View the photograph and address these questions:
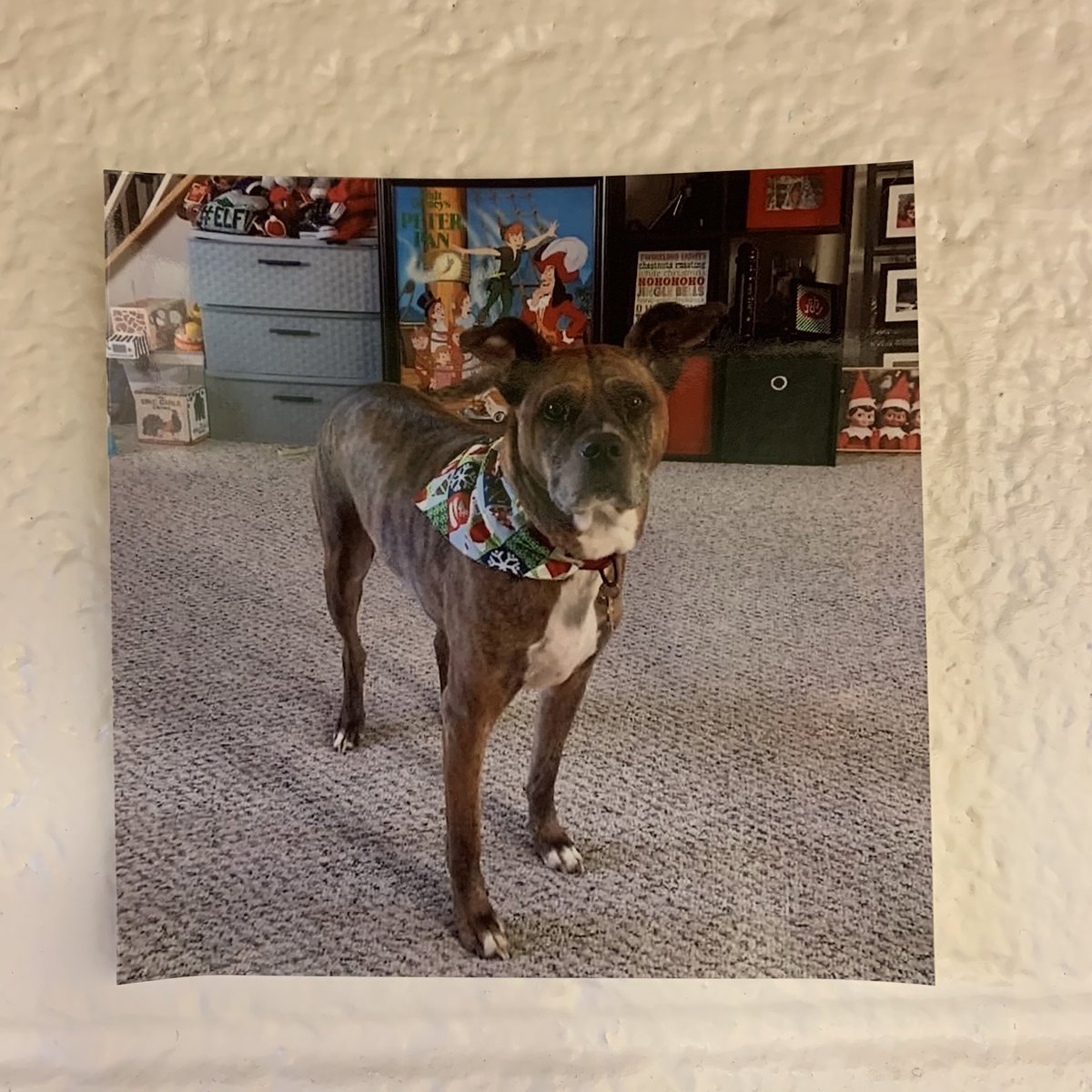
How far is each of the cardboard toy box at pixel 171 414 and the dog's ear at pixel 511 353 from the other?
0.48 feet

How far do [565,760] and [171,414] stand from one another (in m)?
0.27

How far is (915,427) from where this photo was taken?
48 cm

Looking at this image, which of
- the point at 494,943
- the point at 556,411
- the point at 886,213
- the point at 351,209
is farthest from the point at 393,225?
the point at 494,943

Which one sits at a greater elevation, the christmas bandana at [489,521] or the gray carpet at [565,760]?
the christmas bandana at [489,521]

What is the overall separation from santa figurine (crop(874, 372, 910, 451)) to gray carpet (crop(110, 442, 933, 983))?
1.0 inches

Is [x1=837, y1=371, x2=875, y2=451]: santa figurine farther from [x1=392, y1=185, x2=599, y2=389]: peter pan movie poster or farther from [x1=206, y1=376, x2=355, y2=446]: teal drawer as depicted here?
[x1=206, y1=376, x2=355, y2=446]: teal drawer

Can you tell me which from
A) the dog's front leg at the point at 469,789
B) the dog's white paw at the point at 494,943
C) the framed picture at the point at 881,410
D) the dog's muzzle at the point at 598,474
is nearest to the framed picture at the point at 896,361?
Result: the framed picture at the point at 881,410

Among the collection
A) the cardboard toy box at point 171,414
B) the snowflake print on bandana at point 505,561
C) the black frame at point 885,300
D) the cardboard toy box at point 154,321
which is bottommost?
the snowflake print on bandana at point 505,561

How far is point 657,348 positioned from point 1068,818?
315 mm

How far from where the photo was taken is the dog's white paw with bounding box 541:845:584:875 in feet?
1.64

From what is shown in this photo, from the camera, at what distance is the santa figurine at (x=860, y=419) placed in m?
0.48

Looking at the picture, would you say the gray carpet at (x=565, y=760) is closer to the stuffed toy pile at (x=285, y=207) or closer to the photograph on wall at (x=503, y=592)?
the photograph on wall at (x=503, y=592)

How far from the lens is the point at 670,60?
1.55 ft

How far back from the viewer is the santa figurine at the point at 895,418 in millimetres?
476
